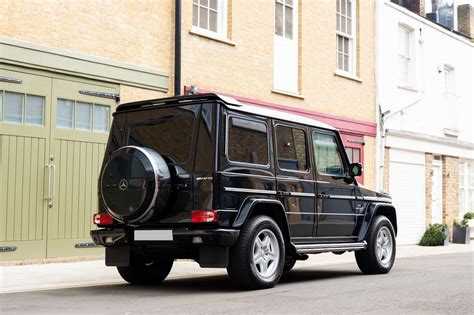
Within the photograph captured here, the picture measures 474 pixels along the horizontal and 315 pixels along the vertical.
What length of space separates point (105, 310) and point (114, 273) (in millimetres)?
3844

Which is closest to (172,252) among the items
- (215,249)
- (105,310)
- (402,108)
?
(215,249)

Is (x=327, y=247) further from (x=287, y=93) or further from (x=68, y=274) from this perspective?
A: (x=287, y=93)

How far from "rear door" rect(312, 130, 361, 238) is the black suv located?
0.15ft

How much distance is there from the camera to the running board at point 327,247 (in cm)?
929

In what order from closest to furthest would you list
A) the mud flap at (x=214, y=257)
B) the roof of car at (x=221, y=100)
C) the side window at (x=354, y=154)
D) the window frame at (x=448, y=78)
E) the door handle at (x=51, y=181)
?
1. the mud flap at (x=214, y=257)
2. the roof of car at (x=221, y=100)
3. the door handle at (x=51, y=181)
4. the side window at (x=354, y=154)
5. the window frame at (x=448, y=78)

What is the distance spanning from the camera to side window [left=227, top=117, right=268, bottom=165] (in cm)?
859

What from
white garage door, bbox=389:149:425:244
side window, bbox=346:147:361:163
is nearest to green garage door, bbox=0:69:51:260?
side window, bbox=346:147:361:163

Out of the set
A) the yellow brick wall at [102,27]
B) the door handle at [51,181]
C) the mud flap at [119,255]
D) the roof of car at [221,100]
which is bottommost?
the mud flap at [119,255]

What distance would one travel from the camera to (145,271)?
9.45 meters

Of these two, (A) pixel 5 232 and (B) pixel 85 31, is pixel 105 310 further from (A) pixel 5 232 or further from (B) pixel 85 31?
(B) pixel 85 31

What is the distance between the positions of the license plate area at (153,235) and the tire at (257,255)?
→ 0.73 meters

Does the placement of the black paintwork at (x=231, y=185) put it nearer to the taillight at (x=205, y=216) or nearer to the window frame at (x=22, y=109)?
the taillight at (x=205, y=216)

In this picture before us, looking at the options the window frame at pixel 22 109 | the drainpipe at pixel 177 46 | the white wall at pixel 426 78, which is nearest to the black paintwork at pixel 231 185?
the window frame at pixel 22 109

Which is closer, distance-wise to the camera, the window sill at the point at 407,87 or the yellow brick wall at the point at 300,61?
the yellow brick wall at the point at 300,61
